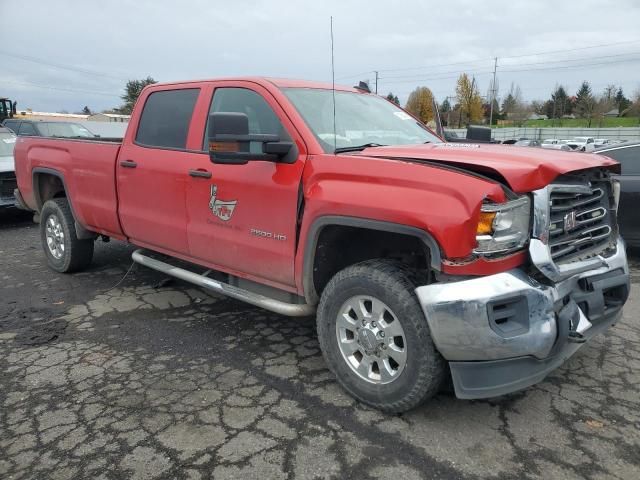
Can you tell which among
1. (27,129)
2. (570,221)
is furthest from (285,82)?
(27,129)

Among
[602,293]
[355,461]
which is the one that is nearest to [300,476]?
[355,461]

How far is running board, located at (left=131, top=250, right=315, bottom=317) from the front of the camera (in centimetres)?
343

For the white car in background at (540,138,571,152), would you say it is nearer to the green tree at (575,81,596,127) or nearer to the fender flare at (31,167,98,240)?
the fender flare at (31,167,98,240)

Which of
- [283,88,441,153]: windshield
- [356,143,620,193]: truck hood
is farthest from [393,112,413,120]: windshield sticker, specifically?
[356,143,620,193]: truck hood

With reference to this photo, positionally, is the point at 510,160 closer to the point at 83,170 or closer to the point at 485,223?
the point at 485,223

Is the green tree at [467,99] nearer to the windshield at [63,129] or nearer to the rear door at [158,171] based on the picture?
the windshield at [63,129]

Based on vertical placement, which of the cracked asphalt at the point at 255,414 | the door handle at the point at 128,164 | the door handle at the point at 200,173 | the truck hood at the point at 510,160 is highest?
the truck hood at the point at 510,160

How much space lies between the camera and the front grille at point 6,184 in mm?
8945

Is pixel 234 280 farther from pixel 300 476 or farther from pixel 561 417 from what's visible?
pixel 561 417

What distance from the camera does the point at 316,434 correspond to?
112 inches

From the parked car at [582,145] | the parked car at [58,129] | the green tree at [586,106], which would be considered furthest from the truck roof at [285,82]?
the green tree at [586,106]

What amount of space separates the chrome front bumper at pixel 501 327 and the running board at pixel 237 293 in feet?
3.31

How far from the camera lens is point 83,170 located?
5172mm

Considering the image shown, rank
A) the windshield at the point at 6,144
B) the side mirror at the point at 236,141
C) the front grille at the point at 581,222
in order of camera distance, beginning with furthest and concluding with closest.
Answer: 1. the windshield at the point at 6,144
2. the side mirror at the point at 236,141
3. the front grille at the point at 581,222
